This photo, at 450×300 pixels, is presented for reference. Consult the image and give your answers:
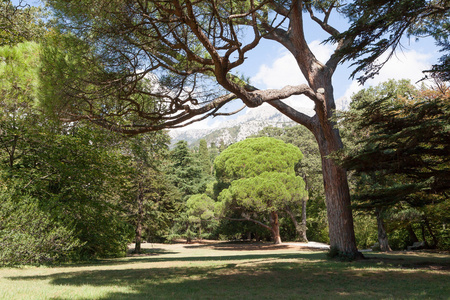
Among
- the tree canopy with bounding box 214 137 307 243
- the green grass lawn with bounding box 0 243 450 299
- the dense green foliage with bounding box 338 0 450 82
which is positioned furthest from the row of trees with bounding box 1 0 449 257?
the tree canopy with bounding box 214 137 307 243

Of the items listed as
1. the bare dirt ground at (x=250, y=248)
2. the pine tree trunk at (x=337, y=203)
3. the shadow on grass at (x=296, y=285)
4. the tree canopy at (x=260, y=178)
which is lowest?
the bare dirt ground at (x=250, y=248)

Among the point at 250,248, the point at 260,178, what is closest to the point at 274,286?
the point at 260,178

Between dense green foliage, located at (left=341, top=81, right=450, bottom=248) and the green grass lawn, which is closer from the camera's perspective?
the green grass lawn

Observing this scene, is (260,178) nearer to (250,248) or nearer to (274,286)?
(250,248)

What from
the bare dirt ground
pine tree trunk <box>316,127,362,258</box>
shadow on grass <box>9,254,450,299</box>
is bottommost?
the bare dirt ground

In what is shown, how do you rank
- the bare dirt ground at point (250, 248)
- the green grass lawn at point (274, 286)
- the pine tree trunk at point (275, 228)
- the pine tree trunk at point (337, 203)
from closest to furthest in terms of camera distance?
the green grass lawn at point (274, 286) → the pine tree trunk at point (337, 203) → the bare dirt ground at point (250, 248) → the pine tree trunk at point (275, 228)

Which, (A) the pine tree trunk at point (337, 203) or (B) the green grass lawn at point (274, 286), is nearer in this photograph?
(B) the green grass lawn at point (274, 286)

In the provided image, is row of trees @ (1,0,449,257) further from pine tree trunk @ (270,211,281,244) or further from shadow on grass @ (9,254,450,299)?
pine tree trunk @ (270,211,281,244)

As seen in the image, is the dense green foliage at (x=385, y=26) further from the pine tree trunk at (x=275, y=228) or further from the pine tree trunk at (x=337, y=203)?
the pine tree trunk at (x=275, y=228)

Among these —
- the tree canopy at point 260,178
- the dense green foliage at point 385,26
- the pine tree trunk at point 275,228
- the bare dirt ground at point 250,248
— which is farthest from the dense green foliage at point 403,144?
the pine tree trunk at point 275,228

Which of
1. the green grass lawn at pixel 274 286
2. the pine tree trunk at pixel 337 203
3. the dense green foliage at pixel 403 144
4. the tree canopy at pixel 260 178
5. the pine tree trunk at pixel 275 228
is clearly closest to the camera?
the green grass lawn at pixel 274 286

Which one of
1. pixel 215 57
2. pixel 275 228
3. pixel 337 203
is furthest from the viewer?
pixel 275 228

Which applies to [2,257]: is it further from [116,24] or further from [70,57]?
[116,24]

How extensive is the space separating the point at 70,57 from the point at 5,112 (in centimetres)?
477
